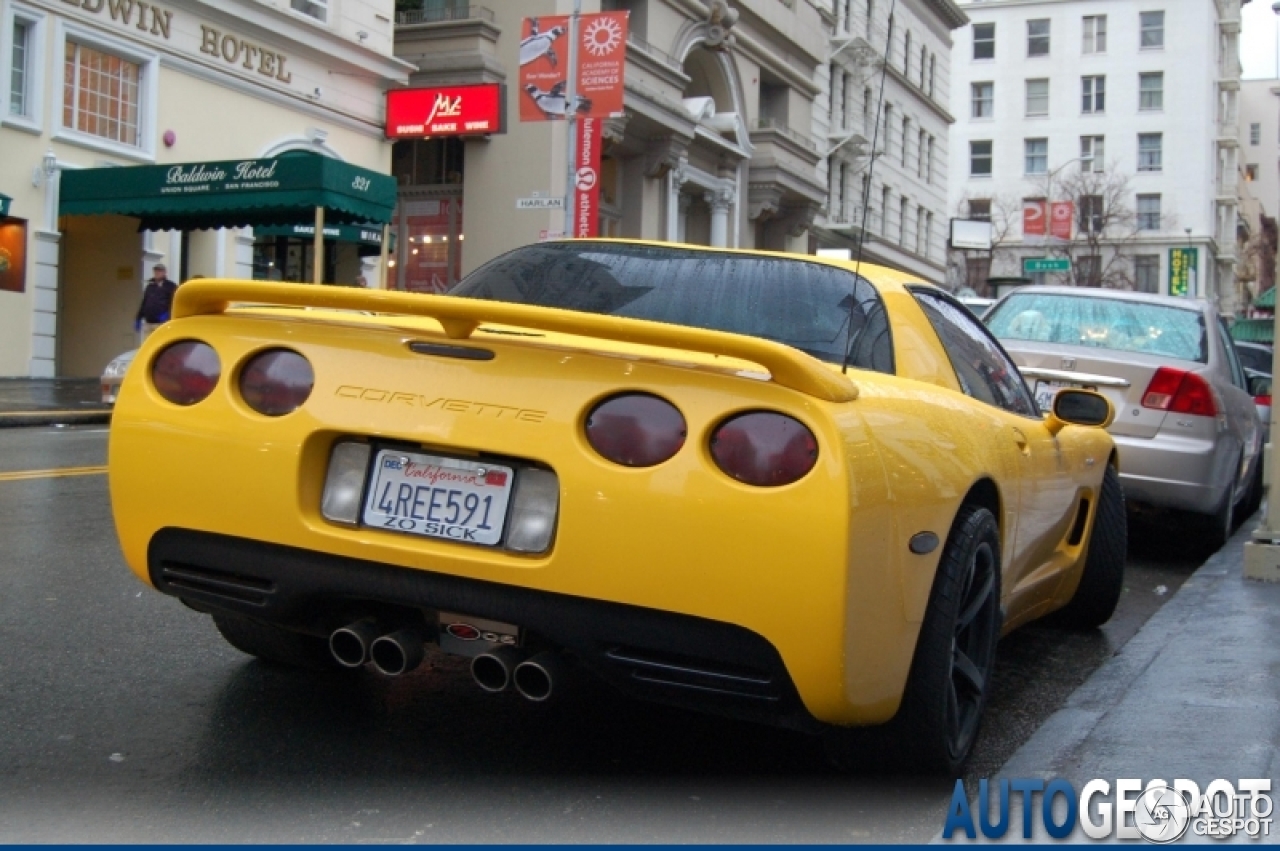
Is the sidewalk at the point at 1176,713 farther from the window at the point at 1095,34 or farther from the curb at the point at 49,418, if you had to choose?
the window at the point at 1095,34

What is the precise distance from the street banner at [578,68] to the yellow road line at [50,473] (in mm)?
15115

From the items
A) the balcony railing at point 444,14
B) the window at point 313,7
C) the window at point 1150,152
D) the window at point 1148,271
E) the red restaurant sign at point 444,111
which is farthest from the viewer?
the window at point 1150,152

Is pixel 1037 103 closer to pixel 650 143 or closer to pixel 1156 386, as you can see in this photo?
pixel 650 143

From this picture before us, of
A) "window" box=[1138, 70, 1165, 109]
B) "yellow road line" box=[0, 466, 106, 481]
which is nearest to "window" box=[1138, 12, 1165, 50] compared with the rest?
"window" box=[1138, 70, 1165, 109]

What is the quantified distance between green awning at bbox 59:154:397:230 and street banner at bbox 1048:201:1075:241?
4365 centimetres

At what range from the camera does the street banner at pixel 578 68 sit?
76.4 ft

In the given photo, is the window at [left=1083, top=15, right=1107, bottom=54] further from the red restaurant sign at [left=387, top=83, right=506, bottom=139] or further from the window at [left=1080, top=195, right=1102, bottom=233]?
the red restaurant sign at [left=387, top=83, right=506, bottom=139]

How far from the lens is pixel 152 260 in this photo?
22719 mm

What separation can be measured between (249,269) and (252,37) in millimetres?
3914

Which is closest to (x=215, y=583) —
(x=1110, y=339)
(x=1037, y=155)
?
(x=1110, y=339)

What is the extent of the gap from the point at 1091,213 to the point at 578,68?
51511mm

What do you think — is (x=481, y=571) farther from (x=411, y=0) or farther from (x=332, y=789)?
(x=411, y=0)

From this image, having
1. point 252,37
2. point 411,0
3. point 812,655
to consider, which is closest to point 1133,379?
point 812,655

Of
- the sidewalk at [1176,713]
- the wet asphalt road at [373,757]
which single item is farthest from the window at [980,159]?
the wet asphalt road at [373,757]
